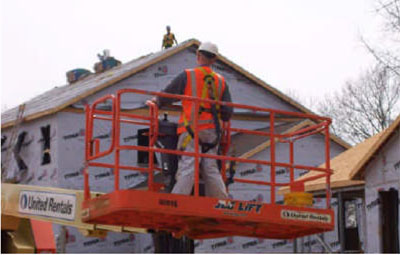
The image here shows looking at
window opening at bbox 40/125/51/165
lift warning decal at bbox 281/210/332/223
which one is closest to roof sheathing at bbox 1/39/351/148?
window opening at bbox 40/125/51/165

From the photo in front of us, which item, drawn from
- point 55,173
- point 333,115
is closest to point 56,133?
point 55,173

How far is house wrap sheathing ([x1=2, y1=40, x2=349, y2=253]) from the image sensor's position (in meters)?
29.2

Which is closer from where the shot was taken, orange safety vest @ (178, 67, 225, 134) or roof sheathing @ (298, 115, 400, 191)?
orange safety vest @ (178, 67, 225, 134)

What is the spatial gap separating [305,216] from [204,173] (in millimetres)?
1203

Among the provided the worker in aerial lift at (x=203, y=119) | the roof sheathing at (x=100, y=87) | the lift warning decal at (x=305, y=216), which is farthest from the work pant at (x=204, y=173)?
the roof sheathing at (x=100, y=87)

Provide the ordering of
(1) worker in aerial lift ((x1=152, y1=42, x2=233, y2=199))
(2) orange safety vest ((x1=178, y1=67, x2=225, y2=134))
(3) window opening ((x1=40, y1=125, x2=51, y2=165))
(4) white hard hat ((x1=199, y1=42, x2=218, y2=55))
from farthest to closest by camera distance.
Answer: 1. (3) window opening ((x1=40, y1=125, x2=51, y2=165))
2. (4) white hard hat ((x1=199, y1=42, x2=218, y2=55))
3. (2) orange safety vest ((x1=178, y1=67, x2=225, y2=134))
4. (1) worker in aerial lift ((x1=152, y1=42, x2=233, y2=199))

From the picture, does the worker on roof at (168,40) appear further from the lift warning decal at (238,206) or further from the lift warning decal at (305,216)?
the lift warning decal at (238,206)

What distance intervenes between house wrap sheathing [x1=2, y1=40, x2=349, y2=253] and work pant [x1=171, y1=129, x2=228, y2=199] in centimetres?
1824

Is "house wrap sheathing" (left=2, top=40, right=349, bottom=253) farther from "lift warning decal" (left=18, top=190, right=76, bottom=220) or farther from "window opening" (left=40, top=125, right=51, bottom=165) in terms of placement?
"lift warning decal" (left=18, top=190, right=76, bottom=220)

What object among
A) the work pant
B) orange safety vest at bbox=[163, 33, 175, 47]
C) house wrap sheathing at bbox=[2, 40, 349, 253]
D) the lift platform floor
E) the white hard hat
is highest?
orange safety vest at bbox=[163, 33, 175, 47]

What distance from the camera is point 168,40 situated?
35.2m

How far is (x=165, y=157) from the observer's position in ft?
31.7

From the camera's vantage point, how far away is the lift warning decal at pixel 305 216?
9.26 metres

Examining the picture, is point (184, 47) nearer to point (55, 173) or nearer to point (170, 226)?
point (55, 173)
